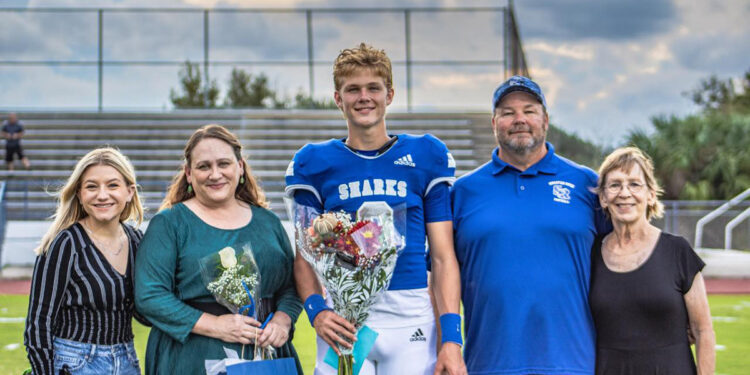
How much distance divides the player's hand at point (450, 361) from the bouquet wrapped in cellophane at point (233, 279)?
72 centimetres

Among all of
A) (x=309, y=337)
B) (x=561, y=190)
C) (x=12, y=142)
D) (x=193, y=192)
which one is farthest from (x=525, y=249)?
(x=12, y=142)

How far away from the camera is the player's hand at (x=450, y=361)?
8.98 feet

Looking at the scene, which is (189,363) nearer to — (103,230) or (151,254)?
(151,254)

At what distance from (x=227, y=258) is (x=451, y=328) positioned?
90 cm

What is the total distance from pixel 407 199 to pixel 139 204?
1229mm

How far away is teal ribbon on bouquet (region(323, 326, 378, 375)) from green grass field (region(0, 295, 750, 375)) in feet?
9.94

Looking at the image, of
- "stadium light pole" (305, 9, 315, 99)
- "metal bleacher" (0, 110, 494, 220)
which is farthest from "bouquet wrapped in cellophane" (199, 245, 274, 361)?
"stadium light pole" (305, 9, 315, 99)

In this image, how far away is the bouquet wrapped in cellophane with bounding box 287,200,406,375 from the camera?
2.52 m

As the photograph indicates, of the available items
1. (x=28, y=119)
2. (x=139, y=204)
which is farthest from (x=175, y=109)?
(x=139, y=204)

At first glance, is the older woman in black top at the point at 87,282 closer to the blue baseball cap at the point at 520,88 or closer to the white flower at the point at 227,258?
the white flower at the point at 227,258

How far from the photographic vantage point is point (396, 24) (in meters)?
19.5

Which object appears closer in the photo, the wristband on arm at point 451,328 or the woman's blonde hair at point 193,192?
the wristband on arm at point 451,328

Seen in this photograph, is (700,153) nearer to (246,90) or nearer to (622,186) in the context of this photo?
(246,90)

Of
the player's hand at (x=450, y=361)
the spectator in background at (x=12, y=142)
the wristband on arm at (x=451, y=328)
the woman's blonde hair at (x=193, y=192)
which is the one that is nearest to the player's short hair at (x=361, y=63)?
the woman's blonde hair at (x=193, y=192)
